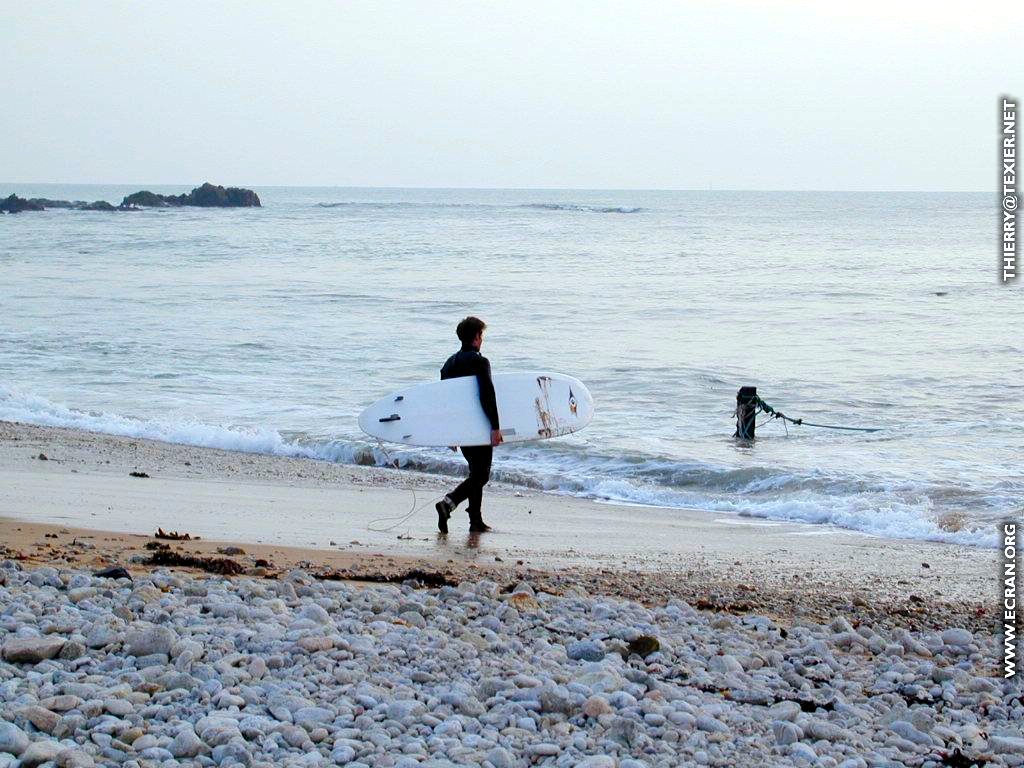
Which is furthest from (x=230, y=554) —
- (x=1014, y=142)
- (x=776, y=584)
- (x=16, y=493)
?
(x=1014, y=142)

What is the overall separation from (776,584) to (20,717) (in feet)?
16.0

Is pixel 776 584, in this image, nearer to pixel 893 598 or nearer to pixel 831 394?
pixel 893 598

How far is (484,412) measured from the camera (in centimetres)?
893

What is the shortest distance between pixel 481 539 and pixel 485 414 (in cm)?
96

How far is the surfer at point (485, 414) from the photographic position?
8.68 meters

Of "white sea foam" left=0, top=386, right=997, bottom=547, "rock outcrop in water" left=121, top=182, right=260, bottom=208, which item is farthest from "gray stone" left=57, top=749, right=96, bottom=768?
"rock outcrop in water" left=121, top=182, right=260, bottom=208

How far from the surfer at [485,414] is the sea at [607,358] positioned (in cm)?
Result: 172

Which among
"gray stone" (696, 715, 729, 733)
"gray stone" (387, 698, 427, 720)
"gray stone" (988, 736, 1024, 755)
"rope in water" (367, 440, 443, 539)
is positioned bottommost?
"rope in water" (367, 440, 443, 539)

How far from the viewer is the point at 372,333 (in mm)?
24078

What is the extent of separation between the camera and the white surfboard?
9281 mm

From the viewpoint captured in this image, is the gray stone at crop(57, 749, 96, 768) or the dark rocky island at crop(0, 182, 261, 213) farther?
the dark rocky island at crop(0, 182, 261, 213)

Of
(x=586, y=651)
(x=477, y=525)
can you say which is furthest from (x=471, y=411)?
(x=586, y=651)

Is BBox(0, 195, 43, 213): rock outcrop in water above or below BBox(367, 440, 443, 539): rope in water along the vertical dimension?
above

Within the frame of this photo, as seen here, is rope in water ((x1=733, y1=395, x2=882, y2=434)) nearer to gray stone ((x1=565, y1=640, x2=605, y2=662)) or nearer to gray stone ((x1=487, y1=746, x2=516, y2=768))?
gray stone ((x1=565, y1=640, x2=605, y2=662))
